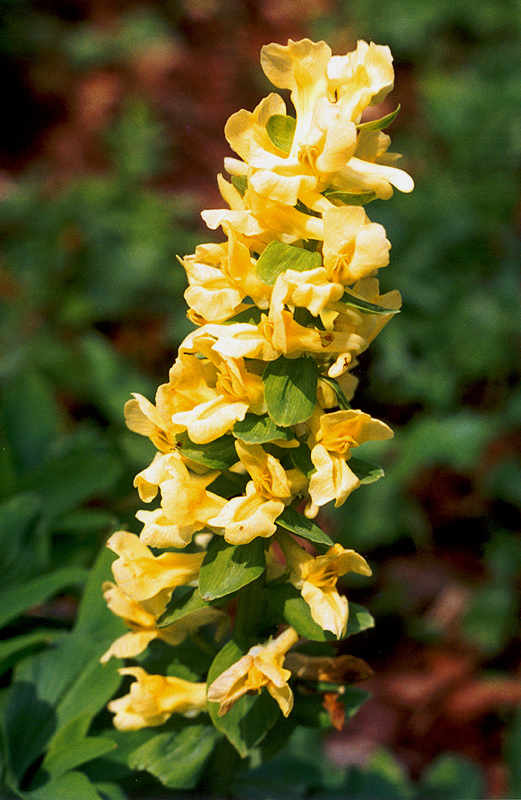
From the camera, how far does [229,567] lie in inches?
41.7

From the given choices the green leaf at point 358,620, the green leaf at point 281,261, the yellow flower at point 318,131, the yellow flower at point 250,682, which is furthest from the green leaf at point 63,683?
the yellow flower at point 318,131

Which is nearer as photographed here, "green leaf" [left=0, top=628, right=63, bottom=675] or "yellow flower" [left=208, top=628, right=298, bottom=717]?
"yellow flower" [left=208, top=628, right=298, bottom=717]

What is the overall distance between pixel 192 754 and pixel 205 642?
7.3 inches

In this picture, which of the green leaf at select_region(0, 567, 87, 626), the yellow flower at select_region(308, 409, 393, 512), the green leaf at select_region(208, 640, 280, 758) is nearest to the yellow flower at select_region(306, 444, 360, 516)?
the yellow flower at select_region(308, 409, 393, 512)

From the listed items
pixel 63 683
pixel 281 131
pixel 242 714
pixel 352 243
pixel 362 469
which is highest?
pixel 281 131

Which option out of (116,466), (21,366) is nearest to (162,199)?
(21,366)

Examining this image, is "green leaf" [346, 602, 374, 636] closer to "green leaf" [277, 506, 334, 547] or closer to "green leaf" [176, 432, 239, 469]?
"green leaf" [277, 506, 334, 547]

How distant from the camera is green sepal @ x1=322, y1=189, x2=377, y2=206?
103 centimetres

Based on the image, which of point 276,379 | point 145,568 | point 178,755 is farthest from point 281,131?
point 178,755

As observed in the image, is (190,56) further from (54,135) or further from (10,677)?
(10,677)

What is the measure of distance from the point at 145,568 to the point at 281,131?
2.29 feet

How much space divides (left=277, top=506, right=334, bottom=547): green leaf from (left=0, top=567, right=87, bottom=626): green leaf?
2.05 feet

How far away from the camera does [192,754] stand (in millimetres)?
1238

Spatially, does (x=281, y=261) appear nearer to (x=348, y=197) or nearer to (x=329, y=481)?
(x=348, y=197)
